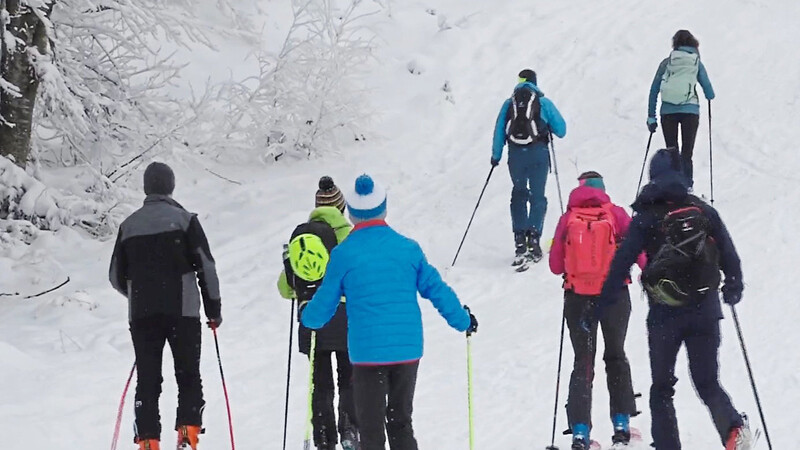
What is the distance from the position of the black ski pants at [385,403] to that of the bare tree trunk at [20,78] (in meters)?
7.26

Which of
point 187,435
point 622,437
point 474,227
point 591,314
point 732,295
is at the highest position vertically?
point 474,227

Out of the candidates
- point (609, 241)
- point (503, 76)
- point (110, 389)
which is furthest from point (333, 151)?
point (609, 241)

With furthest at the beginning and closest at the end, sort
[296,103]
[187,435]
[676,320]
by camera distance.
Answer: [296,103]
[187,435]
[676,320]

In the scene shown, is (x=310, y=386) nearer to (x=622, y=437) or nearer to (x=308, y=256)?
(x=308, y=256)

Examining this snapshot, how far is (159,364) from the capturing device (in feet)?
20.4

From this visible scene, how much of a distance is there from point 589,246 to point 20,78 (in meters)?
7.73

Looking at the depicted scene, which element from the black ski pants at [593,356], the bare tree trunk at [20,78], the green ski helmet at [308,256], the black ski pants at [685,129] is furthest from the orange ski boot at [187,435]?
the black ski pants at [685,129]

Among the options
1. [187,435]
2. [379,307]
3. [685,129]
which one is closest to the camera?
[379,307]

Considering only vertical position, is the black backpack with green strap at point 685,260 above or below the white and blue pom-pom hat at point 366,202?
below

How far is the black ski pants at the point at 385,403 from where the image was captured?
521 centimetres

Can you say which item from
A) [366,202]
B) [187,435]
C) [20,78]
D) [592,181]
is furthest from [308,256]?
[20,78]

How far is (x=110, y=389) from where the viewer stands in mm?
8406

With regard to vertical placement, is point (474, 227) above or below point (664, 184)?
above

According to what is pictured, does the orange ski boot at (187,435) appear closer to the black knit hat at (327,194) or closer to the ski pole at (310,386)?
→ the ski pole at (310,386)
